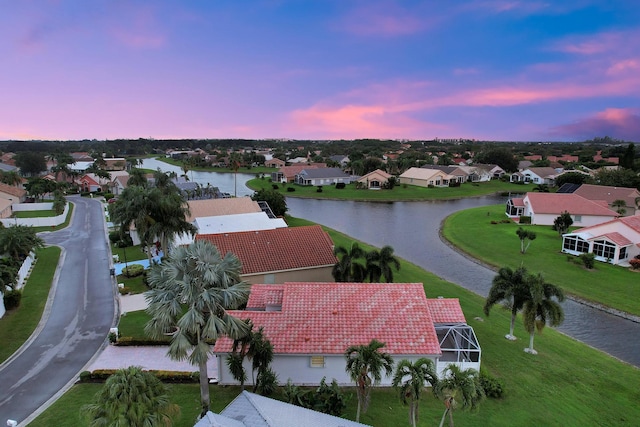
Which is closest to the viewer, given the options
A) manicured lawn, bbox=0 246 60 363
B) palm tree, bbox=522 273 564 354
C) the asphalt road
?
the asphalt road

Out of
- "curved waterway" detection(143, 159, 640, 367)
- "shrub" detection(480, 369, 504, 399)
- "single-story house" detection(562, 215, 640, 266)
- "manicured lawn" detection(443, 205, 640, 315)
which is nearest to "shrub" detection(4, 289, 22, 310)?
"shrub" detection(480, 369, 504, 399)

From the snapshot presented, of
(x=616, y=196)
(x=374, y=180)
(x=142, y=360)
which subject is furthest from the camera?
(x=374, y=180)

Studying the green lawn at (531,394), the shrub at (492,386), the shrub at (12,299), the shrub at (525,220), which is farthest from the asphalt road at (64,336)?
the shrub at (525,220)

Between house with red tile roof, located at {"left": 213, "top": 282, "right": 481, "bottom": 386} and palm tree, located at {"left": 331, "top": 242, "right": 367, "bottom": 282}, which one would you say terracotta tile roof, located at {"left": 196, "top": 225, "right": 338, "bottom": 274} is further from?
house with red tile roof, located at {"left": 213, "top": 282, "right": 481, "bottom": 386}

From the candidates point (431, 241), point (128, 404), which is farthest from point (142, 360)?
point (431, 241)

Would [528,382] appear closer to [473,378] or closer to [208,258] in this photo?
[473,378]

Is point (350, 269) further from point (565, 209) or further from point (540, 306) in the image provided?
point (565, 209)

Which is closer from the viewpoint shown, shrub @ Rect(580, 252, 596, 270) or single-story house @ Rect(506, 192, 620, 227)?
shrub @ Rect(580, 252, 596, 270)
